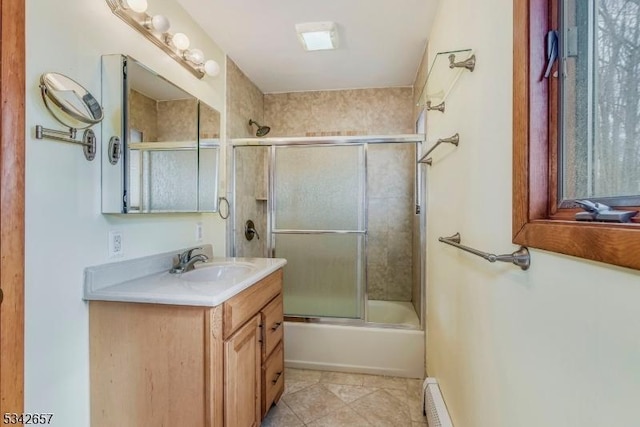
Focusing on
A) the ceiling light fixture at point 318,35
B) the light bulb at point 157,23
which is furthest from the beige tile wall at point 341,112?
the light bulb at point 157,23

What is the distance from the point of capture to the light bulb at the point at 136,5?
4.53 feet

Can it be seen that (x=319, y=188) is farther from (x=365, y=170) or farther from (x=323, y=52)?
(x=323, y=52)

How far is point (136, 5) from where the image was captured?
1396mm

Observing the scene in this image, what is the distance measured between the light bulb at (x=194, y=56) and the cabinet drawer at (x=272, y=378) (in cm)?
183

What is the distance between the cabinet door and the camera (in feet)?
4.15

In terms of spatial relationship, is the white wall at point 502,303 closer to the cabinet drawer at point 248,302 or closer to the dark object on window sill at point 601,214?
the dark object on window sill at point 601,214

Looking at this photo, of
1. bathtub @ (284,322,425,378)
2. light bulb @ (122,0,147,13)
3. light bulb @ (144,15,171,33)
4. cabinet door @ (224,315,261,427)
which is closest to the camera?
cabinet door @ (224,315,261,427)

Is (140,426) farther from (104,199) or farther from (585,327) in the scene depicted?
(585,327)

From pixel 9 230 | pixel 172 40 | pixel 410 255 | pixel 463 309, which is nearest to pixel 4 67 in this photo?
pixel 9 230

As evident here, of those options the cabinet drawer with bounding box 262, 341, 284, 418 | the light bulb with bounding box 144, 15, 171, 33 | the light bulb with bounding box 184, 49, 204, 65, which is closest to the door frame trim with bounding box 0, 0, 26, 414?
the light bulb with bounding box 144, 15, 171, 33

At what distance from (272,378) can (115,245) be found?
1113 millimetres

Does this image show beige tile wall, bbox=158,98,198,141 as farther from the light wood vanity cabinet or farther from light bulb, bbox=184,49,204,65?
the light wood vanity cabinet

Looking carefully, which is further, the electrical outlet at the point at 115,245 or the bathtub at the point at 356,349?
the bathtub at the point at 356,349

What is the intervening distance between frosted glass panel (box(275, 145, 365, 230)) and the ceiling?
2.39ft
